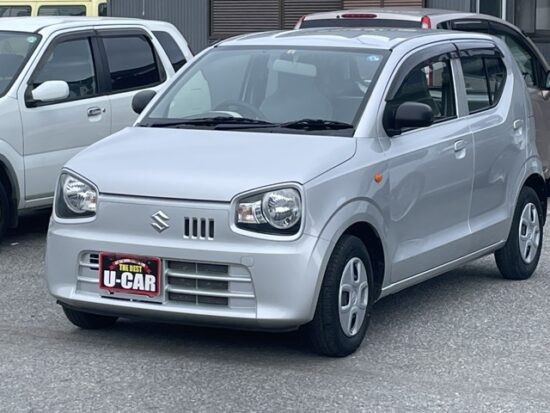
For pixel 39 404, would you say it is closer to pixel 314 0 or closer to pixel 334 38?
pixel 334 38

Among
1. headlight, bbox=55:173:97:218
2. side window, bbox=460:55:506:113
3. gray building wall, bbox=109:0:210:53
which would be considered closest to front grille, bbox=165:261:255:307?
headlight, bbox=55:173:97:218

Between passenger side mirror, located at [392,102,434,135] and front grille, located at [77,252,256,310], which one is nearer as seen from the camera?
front grille, located at [77,252,256,310]

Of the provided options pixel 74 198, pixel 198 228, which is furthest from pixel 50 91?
pixel 198 228

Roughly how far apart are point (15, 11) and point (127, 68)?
843 centimetres

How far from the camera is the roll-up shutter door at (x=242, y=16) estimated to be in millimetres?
21031

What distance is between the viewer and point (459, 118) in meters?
8.10

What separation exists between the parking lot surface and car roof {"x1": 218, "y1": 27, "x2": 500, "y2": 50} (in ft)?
5.46

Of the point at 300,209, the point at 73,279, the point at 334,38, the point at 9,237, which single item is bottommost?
the point at 9,237

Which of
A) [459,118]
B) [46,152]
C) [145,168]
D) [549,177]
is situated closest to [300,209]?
[145,168]

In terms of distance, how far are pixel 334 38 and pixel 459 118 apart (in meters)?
0.98

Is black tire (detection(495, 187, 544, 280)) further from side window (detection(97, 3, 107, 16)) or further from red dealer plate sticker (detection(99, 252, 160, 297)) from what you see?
side window (detection(97, 3, 107, 16))

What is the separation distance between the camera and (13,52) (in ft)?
34.1

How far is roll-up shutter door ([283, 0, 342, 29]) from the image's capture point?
20484 mm

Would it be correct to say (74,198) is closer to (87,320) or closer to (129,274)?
(129,274)
